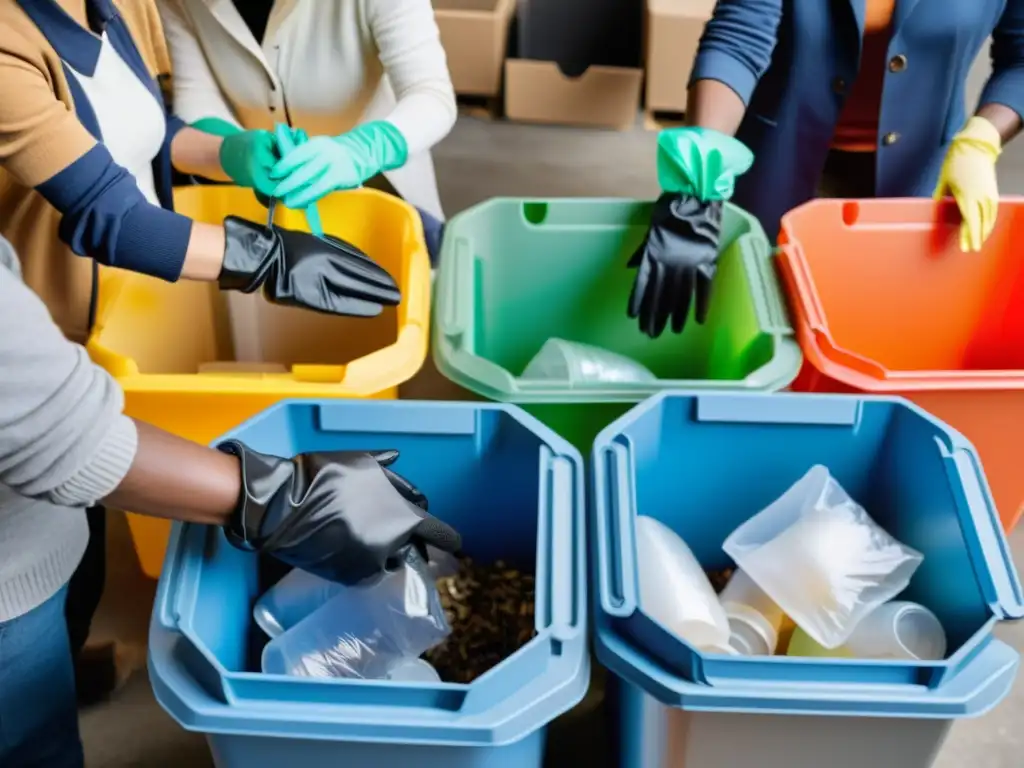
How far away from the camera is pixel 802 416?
100 cm

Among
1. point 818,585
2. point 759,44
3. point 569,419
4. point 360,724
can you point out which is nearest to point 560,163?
point 759,44

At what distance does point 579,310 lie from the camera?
1.42m

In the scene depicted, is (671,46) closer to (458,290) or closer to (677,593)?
(458,290)

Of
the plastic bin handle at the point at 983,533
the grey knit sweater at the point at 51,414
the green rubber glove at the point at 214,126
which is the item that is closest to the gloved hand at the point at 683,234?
the plastic bin handle at the point at 983,533

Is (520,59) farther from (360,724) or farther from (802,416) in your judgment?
(360,724)

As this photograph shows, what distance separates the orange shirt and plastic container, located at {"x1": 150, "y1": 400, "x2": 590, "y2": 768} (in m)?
0.86

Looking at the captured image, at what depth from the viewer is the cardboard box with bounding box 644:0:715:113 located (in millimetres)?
2531

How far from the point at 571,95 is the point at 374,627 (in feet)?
7.10

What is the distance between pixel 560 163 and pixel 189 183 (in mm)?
1447

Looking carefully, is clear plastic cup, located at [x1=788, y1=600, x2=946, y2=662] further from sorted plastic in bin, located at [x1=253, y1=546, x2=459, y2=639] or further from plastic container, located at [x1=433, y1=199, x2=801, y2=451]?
sorted plastic in bin, located at [x1=253, y1=546, x2=459, y2=639]

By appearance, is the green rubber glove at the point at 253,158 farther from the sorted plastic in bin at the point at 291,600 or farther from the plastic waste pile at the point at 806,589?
the plastic waste pile at the point at 806,589

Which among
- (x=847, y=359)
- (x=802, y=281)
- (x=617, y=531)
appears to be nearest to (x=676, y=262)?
(x=802, y=281)

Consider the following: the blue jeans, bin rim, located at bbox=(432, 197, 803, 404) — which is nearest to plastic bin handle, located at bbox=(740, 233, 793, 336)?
bin rim, located at bbox=(432, 197, 803, 404)

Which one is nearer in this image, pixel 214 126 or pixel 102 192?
pixel 102 192
